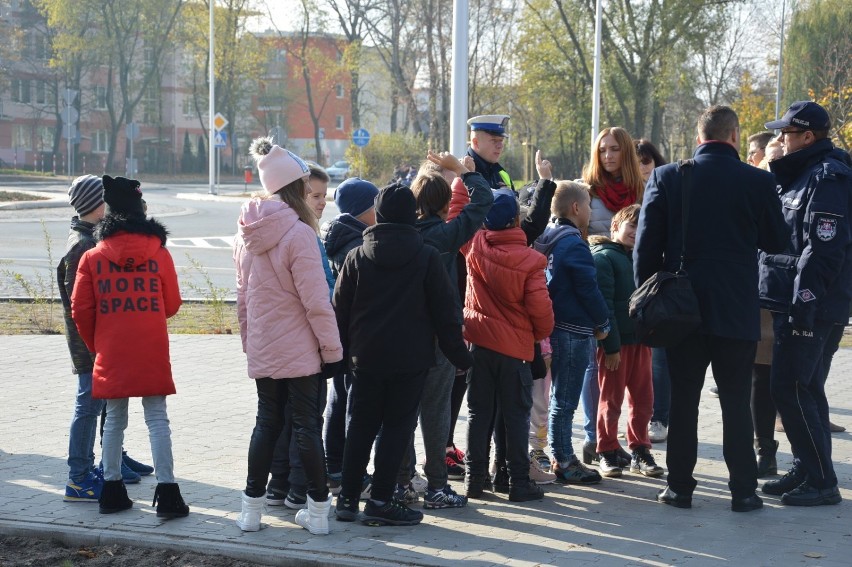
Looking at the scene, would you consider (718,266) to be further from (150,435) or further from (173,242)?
(173,242)

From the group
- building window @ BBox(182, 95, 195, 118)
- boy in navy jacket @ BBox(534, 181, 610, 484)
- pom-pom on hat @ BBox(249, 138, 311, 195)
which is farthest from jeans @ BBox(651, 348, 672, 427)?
building window @ BBox(182, 95, 195, 118)

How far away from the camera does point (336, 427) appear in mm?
6527

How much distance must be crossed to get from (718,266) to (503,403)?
4.73 ft

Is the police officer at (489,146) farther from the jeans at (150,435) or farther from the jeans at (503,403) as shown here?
the jeans at (150,435)

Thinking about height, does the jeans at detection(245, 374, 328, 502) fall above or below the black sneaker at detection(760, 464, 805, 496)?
above

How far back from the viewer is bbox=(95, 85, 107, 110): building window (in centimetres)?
7830

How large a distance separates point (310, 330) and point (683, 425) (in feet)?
7.32

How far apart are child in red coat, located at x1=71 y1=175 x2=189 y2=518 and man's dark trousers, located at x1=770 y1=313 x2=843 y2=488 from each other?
11.4ft

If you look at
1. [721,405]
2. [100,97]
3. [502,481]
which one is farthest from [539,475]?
[100,97]

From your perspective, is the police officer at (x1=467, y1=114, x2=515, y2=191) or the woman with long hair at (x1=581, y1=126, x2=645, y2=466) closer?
the police officer at (x1=467, y1=114, x2=515, y2=191)

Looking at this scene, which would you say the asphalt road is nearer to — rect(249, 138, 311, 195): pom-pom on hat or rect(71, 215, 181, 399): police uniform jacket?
rect(71, 215, 181, 399): police uniform jacket

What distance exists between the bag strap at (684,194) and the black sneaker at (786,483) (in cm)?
150

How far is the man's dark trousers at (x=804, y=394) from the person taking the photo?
6.31 metres

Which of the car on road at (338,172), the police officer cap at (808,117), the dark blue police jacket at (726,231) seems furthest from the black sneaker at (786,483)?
the car on road at (338,172)
